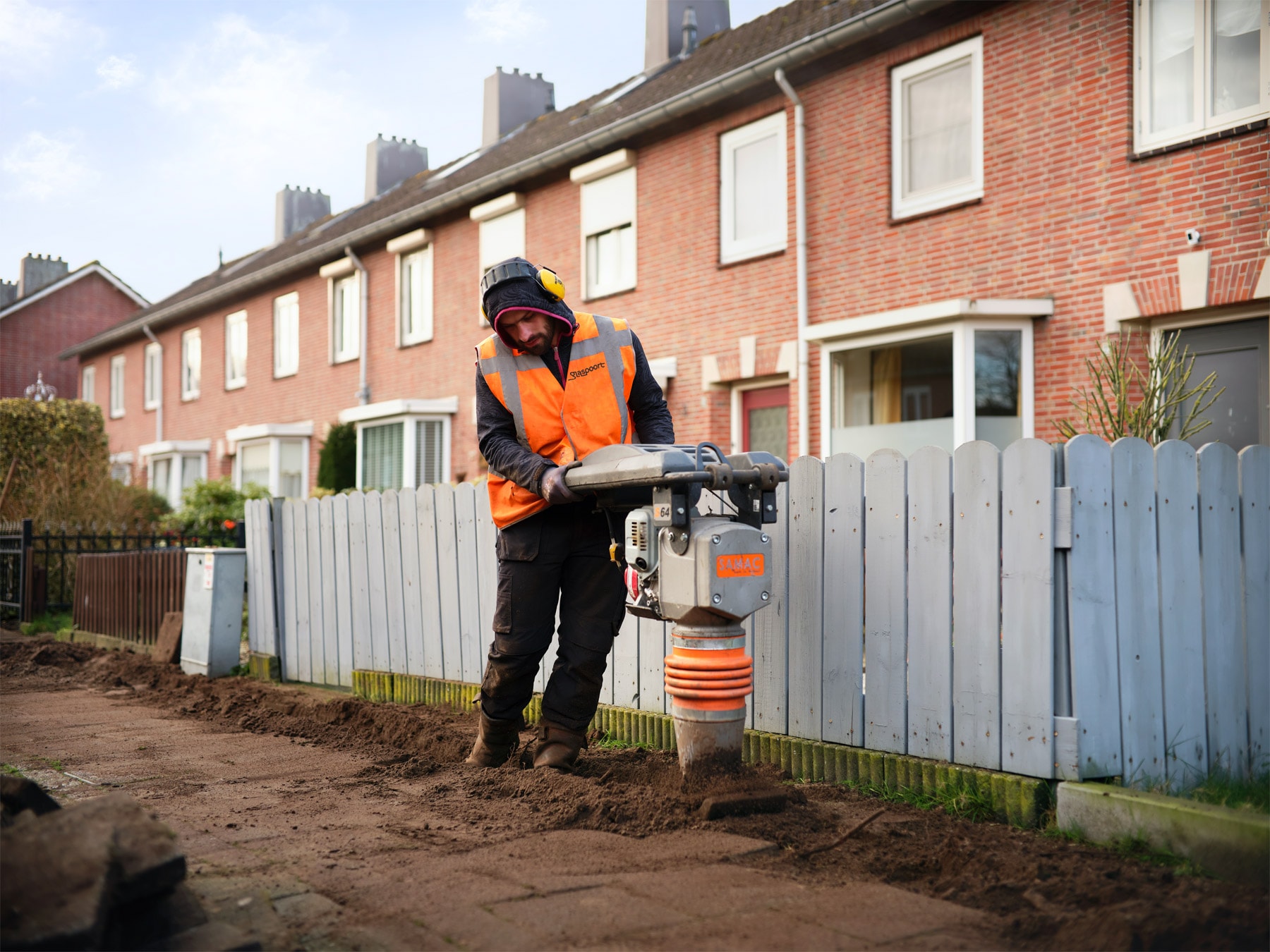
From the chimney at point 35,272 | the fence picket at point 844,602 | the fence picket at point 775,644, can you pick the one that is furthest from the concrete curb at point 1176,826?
the chimney at point 35,272

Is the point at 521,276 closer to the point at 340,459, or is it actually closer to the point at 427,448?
the point at 427,448

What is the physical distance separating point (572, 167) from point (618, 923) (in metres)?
13.4

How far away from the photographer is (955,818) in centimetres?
407

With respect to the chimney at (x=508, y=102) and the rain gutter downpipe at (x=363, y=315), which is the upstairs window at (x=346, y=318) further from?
the chimney at (x=508, y=102)

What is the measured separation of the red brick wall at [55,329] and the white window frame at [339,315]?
Result: 66.0 feet

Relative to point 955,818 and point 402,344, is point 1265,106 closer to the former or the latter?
point 955,818

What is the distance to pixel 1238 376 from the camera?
8656mm

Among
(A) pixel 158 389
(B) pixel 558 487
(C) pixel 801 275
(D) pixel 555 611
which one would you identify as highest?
(A) pixel 158 389

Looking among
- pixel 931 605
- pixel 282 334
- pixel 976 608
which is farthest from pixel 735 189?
pixel 282 334

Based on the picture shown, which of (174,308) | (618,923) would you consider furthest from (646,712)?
(174,308)

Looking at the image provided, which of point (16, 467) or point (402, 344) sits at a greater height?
point (402, 344)

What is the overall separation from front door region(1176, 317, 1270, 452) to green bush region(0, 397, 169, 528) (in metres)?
12.2

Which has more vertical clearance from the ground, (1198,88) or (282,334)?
(282,334)

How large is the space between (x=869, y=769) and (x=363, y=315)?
16630 millimetres
